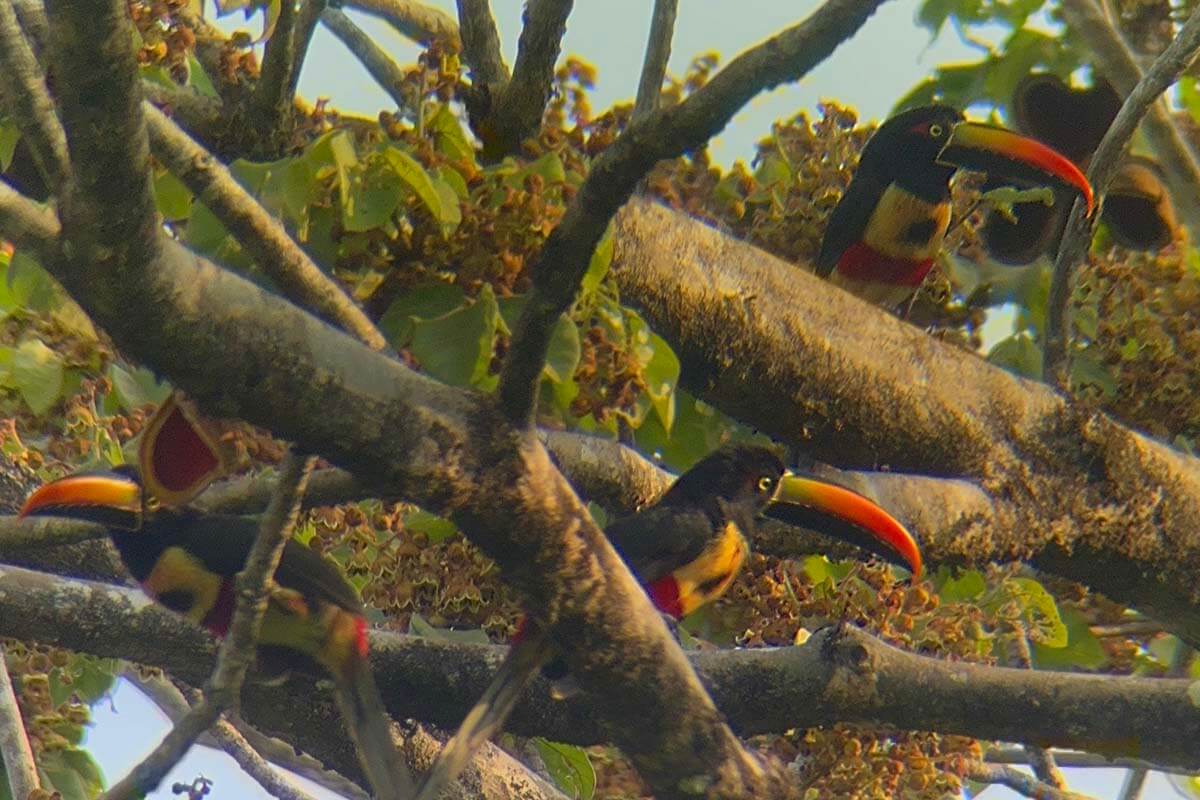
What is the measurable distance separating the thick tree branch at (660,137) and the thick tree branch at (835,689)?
3.11ft

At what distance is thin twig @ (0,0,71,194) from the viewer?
1569 millimetres

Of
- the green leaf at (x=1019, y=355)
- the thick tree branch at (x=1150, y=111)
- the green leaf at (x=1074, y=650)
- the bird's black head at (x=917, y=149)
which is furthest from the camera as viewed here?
the bird's black head at (x=917, y=149)

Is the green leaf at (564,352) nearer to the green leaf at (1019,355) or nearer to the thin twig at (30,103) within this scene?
the thin twig at (30,103)

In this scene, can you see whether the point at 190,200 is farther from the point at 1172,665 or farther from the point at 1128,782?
the point at 1128,782

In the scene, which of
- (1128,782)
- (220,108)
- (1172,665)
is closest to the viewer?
(220,108)

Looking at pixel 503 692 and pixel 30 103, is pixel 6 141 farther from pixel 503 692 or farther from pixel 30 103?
pixel 503 692

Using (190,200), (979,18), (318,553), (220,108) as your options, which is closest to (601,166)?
(190,200)

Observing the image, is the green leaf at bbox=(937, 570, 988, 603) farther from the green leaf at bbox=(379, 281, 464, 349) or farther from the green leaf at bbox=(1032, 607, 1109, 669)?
the green leaf at bbox=(379, 281, 464, 349)

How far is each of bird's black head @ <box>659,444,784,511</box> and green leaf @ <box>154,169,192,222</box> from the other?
42.4 inches

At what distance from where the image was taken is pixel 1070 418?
3.03 meters

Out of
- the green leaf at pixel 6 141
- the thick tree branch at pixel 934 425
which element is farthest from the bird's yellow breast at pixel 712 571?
the green leaf at pixel 6 141

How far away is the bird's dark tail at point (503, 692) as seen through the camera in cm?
245

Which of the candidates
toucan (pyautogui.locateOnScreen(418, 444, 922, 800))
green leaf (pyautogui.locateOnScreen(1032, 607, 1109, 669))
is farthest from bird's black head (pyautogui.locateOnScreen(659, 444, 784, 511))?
green leaf (pyautogui.locateOnScreen(1032, 607, 1109, 669))

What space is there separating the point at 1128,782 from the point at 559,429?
91.9 inches
